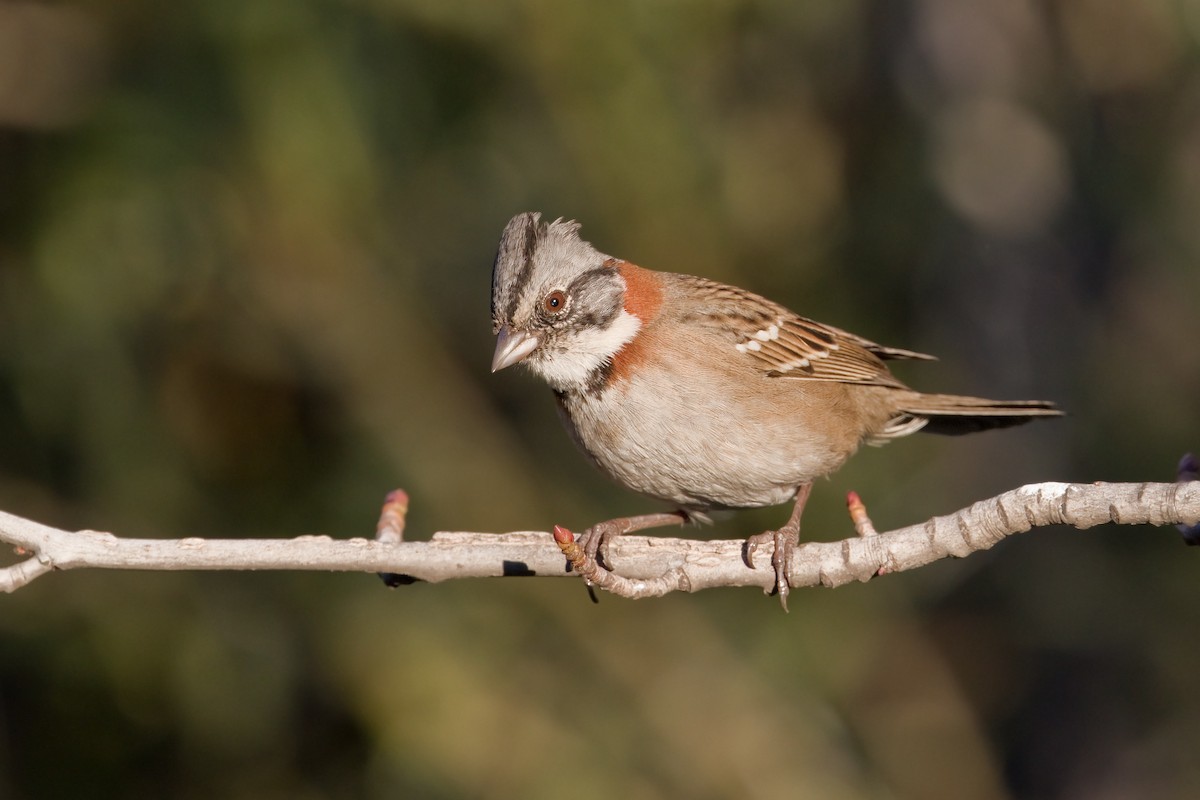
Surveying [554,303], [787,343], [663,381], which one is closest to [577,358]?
[554,303]

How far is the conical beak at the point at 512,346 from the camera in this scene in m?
4.91

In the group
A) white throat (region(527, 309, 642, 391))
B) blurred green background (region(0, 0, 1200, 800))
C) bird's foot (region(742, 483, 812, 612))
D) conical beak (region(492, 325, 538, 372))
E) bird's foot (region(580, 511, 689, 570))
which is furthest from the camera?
blurred green background (region(0, 0, 1200, 800))

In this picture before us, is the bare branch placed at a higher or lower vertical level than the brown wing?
lower

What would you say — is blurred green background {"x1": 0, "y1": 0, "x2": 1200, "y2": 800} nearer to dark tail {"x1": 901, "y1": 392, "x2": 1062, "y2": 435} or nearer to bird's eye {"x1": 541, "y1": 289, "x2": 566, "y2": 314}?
dark tail {"x1": 901, "y1": 392, "x2": 1062, "y2": 435}

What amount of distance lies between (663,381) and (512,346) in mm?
576

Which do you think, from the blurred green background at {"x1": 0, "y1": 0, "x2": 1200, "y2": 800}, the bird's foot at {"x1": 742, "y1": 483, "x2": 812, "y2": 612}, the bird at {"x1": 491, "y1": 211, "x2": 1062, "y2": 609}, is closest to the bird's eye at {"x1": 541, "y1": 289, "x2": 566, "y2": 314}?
the bird at {"x1": 491, "y1": 211, "x2": 1062, "y2": 609}

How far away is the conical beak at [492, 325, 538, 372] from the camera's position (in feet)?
16.1

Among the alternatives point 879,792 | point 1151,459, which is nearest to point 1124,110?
point 1151,459

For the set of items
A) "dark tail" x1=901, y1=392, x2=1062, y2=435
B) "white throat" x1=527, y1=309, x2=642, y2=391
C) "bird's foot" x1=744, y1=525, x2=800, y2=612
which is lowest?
"bird's foot" x1=744, y1=525, x2=800, y2=612

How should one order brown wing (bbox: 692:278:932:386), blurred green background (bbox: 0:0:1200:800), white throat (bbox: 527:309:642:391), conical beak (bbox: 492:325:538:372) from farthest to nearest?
1. blurred green background (bbox: 0:0:1200:800)
2. brown wing (bbox: 692:278:932:386)
3. white throat (bbox: 527:309:642:391)
4. conical beak (bbox: 492:325:538:372)

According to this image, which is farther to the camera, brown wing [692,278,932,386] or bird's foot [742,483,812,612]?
brown wing [692,278,932,386]

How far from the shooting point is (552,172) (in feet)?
28.1

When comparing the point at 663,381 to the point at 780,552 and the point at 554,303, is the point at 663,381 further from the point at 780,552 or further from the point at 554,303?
the point at 780,552

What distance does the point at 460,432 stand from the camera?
825 centimetres
